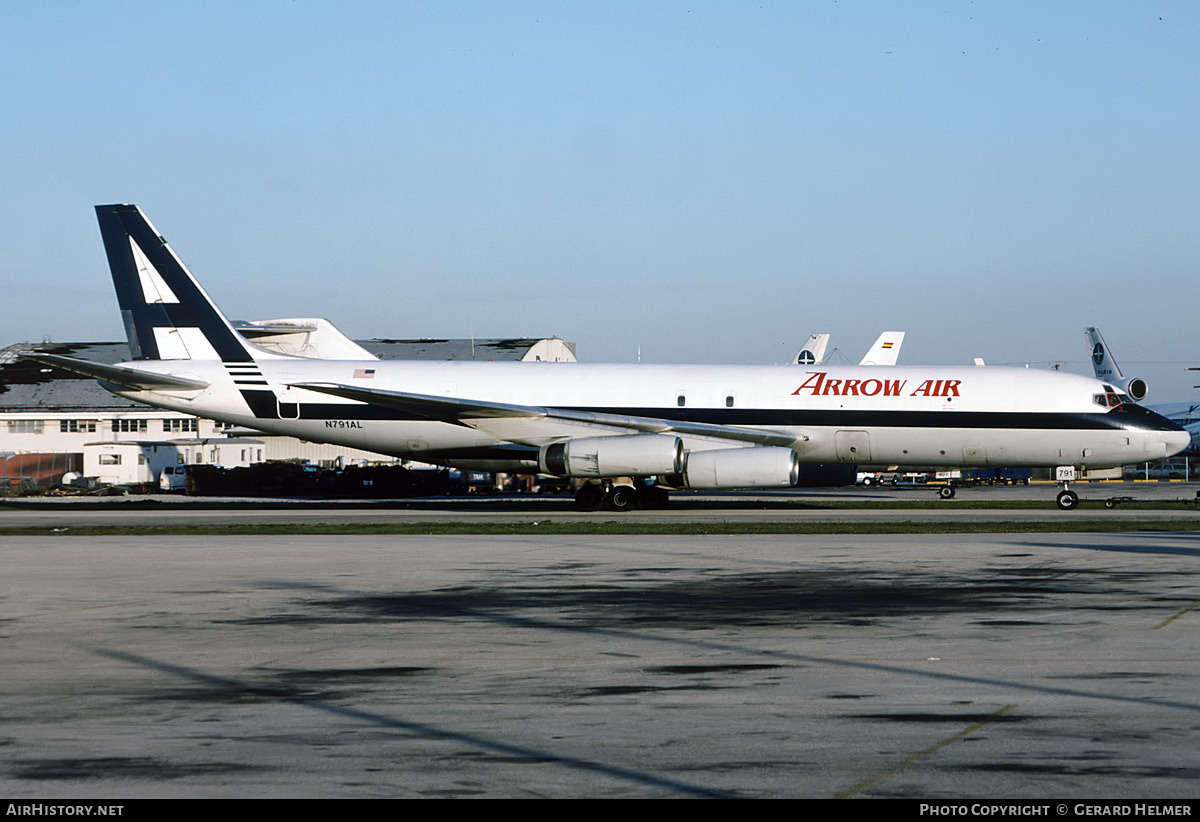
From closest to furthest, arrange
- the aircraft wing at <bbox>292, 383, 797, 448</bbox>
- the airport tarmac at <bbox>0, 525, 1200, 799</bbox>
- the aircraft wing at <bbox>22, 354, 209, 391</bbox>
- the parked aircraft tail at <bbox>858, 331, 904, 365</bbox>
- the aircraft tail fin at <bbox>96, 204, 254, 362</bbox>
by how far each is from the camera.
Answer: the airport tarmac at <bbox>0, 525, 1200, 799</bbox>, the aircraft wing at <bbox>292, 383, 797, 448</bbox>, the aircraft wing at <bbox>22, 354, 209, 391</bbox>, the aircraft tail fin at <bbox>96, 204, 254, 362</bbox>, the parked aircraft tail at <bbox>858, 331, 904, 365</bbox>

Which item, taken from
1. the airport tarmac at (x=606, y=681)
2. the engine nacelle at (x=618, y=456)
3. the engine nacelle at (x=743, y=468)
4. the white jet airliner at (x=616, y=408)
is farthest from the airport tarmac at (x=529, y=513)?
the airport tarmac at (x=606, y=681)

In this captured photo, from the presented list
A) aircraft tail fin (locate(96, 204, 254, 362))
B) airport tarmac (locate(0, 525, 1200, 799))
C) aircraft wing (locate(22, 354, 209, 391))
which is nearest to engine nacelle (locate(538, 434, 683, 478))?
aircraft tail fin (locate(96, 204, 254, 362))

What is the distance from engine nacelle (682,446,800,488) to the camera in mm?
32281

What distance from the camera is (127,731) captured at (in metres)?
7.82

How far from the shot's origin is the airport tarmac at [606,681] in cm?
665

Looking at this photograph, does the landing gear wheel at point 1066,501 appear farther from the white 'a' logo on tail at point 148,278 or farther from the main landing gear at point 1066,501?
the white 'a' logo on tail at point 148,278

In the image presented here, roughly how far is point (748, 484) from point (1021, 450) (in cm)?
836

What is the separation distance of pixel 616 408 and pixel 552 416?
Result: 6.77ft

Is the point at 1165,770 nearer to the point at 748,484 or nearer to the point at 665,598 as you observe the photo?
the point at 665,598

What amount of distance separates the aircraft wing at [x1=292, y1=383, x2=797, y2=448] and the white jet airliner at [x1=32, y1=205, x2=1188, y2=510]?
0.21 ft

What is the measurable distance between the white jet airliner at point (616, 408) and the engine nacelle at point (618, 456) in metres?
0.04

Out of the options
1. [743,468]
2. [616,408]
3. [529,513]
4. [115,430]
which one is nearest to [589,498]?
[529,513]

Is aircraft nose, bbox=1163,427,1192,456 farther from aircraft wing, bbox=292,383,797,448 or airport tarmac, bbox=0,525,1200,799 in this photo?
airport tarmac, bbox=0,525,1200,799
